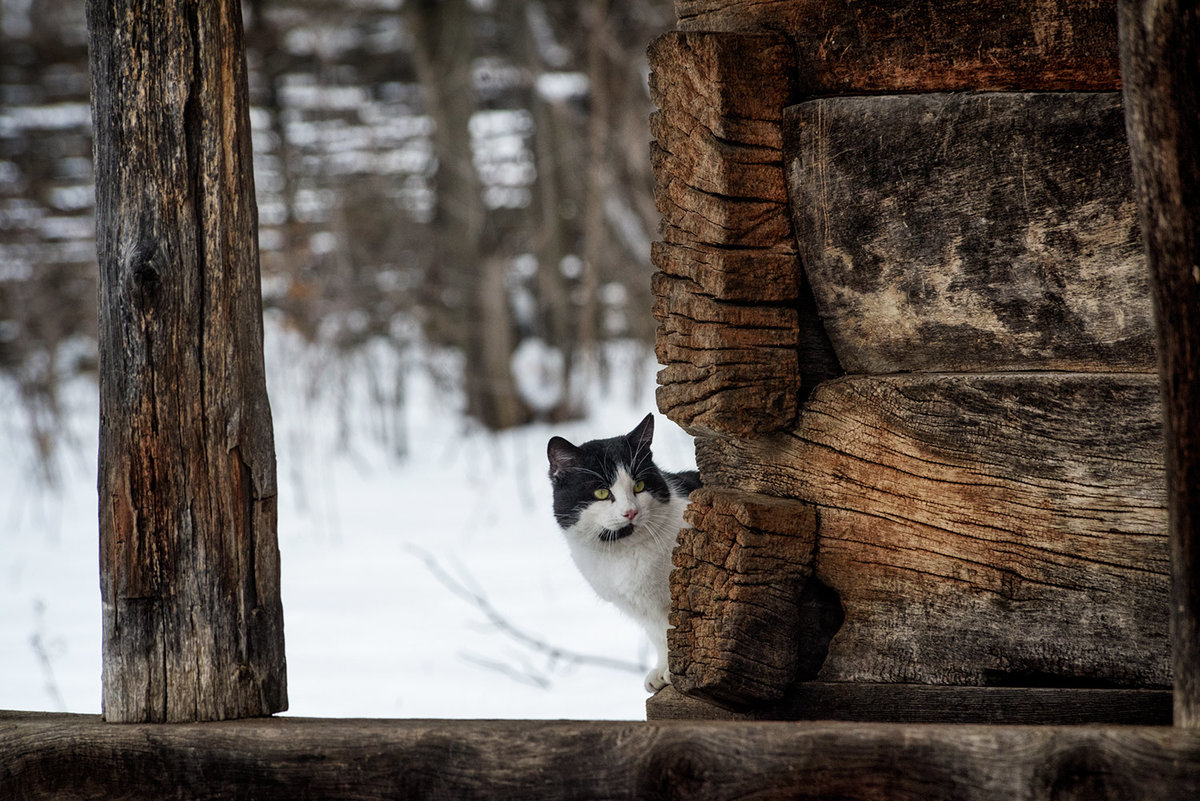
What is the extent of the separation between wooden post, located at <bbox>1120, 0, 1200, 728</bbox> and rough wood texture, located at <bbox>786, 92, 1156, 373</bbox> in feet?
1.42

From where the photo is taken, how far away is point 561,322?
9367 millimetres

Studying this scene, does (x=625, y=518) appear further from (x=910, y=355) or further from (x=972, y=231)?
(x=972, y=231)

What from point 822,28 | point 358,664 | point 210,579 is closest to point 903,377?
point 822,28

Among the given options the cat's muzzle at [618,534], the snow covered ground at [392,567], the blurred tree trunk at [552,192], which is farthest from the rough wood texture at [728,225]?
the blurred tree trunk at [552,192]

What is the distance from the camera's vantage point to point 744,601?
71.1 inches

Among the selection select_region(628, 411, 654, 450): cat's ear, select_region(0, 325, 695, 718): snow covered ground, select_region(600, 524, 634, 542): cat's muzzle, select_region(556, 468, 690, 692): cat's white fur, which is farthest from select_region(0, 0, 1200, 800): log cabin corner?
select_region(0, 325, 695, 718): snow covered ground

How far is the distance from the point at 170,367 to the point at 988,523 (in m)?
1.38

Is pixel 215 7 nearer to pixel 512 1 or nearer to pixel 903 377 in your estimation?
pixel 903 377

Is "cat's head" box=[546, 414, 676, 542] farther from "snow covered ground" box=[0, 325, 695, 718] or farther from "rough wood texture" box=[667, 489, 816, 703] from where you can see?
"rough wood texture" box=[667, 489, 816, 703]

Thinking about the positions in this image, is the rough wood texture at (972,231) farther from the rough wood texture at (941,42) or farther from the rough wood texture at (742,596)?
the rough wood texture at (742,596)

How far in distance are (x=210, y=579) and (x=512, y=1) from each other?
784 cm

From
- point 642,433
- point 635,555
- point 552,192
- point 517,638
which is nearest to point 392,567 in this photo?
point 517,638

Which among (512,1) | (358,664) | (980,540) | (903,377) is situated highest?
(512,1)

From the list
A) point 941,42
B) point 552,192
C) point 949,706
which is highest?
point 552,192
